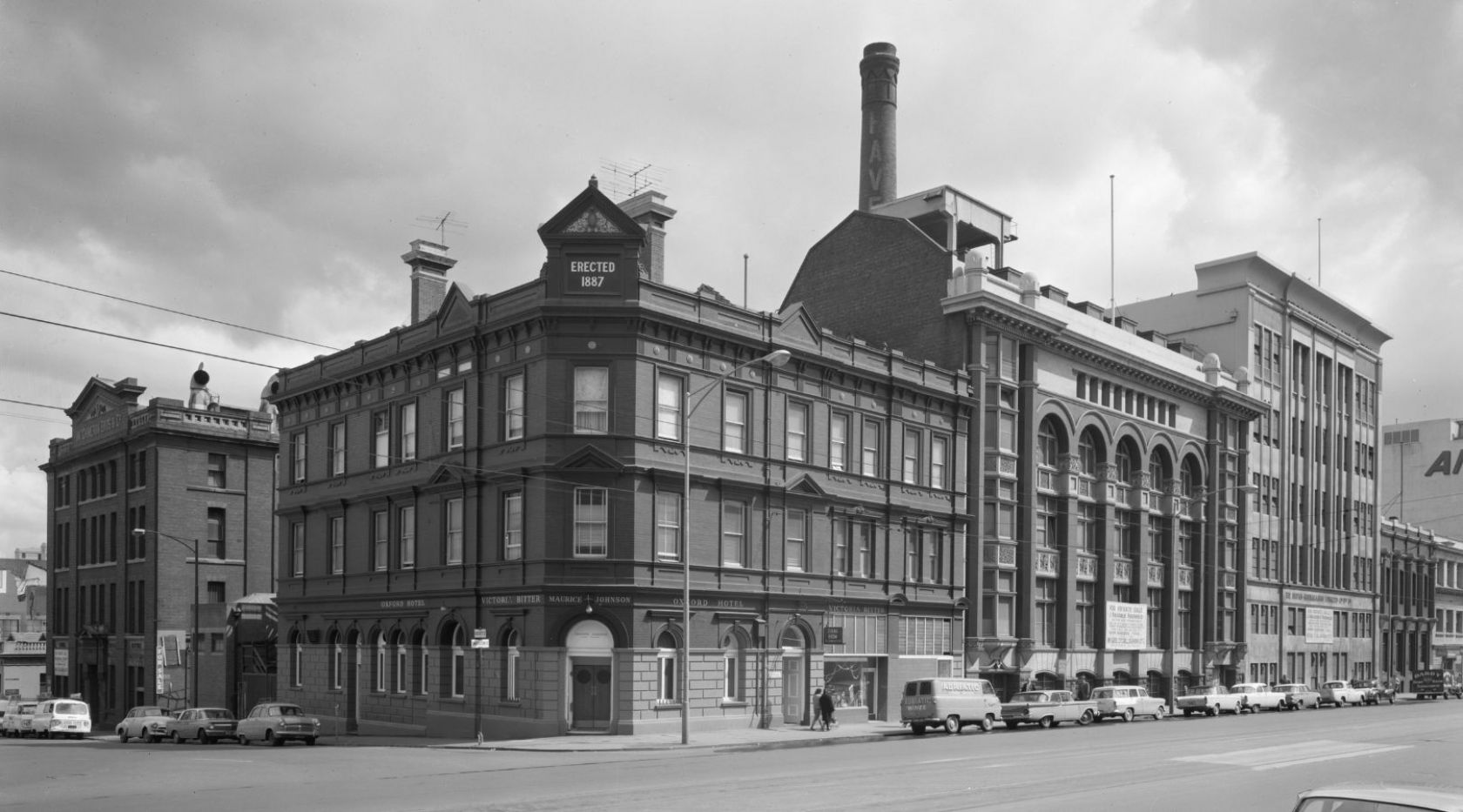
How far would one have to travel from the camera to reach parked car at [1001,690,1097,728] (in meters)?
44.4

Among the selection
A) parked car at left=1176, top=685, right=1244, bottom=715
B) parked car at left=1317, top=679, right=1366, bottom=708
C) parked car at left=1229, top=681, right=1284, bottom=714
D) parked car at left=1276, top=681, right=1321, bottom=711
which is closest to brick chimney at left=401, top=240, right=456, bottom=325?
parked car at left=1176, top=685, right=1244, bottom=715

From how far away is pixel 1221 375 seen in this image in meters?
68.6

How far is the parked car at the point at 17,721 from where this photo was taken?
176 feet

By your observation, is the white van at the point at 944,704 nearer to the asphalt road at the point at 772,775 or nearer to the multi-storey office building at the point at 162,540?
the asphalt road at the point at 772,775

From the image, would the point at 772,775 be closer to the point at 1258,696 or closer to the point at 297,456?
the point at 297,456

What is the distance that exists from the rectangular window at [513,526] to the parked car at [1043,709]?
56.3ft

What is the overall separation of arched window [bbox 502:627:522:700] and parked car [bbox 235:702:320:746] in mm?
5991

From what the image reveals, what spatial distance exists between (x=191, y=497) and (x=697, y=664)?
34.4 meters

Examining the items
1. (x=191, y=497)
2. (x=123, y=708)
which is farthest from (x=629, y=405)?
(x=123, y=708)

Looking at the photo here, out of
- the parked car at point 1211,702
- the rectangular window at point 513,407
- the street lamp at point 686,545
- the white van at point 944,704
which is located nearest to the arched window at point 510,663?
the street lamp at point 686,545

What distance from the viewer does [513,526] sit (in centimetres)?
4012

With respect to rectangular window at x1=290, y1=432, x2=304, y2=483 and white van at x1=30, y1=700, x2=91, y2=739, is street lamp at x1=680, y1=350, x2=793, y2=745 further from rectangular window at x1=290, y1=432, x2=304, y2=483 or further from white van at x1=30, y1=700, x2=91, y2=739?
white van at x1=30, y1=700, x2=91, y2=739

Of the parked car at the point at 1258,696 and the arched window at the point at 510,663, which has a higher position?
the arched window at the point at 510,663

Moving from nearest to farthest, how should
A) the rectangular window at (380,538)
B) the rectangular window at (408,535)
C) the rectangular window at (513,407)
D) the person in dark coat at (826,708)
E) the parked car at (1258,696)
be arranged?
the rectangular window at (513,407) < the person in dark coat at (826,708) < the rectangular window at (408,535) < the rectangular window at (380,538) < the parked car at (1258,696)
